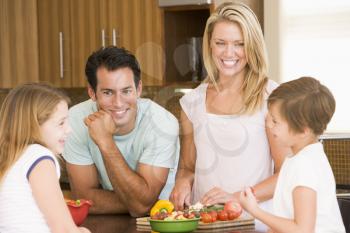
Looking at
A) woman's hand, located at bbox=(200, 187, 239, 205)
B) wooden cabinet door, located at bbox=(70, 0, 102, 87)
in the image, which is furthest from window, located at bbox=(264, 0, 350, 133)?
woman's hand, located at bbox=(200, 187, 239, 205)

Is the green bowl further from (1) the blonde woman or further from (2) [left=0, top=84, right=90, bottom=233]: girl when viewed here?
(1) the blonde woman

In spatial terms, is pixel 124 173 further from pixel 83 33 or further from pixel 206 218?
pixel 83 33

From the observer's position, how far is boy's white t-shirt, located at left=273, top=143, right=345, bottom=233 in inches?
67.1

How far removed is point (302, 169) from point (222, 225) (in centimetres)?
34

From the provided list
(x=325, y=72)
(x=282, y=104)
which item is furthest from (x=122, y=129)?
(x=325, y=72)

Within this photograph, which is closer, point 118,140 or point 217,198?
point 217,198

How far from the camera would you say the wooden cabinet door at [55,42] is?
436 cm

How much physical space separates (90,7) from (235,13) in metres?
2.11

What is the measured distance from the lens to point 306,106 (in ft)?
5.77

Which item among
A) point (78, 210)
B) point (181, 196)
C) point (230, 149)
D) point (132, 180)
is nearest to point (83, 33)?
point (132, 180)

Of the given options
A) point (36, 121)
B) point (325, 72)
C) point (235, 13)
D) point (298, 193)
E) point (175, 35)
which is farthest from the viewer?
point (175, 35)

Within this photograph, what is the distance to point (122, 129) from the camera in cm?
259

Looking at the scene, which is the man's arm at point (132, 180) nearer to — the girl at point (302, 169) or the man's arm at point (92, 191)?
the man's arm at point (92, 191)

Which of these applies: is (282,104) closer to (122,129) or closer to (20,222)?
(20,222)
